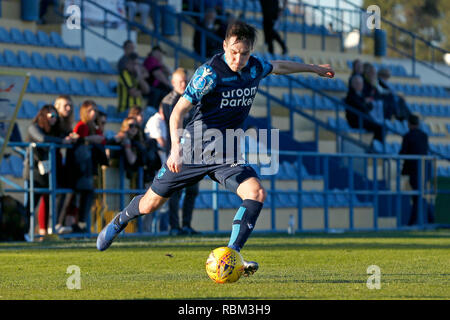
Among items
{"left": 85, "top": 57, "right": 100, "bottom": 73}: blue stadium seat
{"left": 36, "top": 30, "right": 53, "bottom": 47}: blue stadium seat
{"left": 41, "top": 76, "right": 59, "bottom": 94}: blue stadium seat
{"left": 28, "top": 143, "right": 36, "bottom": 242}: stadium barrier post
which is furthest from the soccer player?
{"left": 36, "top": 30, "right": 53, "bottom": 47}: blue stadium seat

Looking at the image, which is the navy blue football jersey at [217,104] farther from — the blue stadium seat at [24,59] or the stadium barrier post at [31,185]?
the blue stadium seat at [24,59]

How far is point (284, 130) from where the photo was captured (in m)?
20.0

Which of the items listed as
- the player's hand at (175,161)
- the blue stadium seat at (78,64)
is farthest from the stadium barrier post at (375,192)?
the player's hand at (175,161)

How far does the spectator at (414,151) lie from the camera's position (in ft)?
57.5

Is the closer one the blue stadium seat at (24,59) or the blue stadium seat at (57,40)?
the blue stadium seat at (24,59)

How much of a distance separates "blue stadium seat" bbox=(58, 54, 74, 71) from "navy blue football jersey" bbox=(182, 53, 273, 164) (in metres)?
10.2

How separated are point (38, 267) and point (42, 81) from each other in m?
8.87

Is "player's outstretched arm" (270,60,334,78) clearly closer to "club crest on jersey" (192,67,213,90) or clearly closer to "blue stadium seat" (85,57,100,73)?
"club crest on jersey" (192,67,213,90)

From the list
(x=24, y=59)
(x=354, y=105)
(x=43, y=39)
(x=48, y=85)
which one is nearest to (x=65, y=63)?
(x=43, y=39)

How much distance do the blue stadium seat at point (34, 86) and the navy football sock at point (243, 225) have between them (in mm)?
9919

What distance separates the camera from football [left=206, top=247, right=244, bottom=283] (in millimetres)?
7324

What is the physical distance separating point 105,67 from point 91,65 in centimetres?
27

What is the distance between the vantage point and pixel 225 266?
732 centimetres

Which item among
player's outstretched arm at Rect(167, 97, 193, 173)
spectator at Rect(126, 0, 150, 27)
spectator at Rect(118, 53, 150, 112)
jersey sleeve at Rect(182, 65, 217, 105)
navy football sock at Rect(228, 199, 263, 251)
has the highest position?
spectator at Rect(126, 0, 150, 27)
